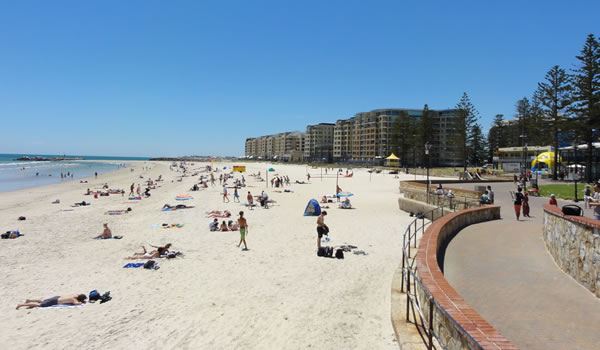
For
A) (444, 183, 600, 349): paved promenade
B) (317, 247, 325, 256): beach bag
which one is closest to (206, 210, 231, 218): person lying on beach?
(317, 247, 325, 256): beach bag

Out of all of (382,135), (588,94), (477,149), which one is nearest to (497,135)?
(477,149)

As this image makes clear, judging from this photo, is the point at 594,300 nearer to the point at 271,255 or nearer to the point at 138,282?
the point at 271,255

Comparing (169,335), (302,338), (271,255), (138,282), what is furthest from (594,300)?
(138,282)

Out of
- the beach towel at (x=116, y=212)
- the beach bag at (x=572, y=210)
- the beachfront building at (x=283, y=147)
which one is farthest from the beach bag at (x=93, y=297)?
the beachfront building at (x=283, y=147)

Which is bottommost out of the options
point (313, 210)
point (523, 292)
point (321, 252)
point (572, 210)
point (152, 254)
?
point (152, 254)

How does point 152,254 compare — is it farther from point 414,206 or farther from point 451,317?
point 414,206

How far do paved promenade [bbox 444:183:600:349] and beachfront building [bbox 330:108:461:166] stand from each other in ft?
226

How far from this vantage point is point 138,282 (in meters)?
8.08

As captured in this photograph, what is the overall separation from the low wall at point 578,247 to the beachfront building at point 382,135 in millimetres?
69592

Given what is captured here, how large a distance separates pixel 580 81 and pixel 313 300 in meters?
30.3

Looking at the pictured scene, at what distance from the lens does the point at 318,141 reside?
387 feet

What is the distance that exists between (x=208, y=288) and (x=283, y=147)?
136603 mm

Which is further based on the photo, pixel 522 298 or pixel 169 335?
pixel 169 335

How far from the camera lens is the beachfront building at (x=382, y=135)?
82.1 meters
